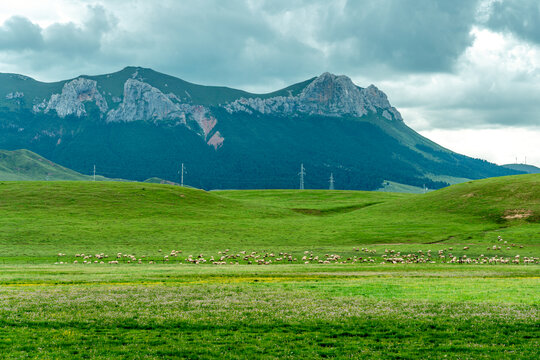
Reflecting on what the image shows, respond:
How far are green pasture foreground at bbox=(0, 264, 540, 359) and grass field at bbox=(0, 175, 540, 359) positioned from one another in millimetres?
110

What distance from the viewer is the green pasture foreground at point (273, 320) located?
69.6 ft

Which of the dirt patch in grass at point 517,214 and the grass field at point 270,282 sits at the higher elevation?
the dirt patch in grass at point 517,214

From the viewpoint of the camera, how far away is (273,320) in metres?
26.1

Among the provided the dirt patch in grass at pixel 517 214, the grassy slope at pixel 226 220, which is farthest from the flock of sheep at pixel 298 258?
the dirt patch in grass at pixel 517 214

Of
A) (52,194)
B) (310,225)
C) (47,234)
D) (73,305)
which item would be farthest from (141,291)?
(52,194)

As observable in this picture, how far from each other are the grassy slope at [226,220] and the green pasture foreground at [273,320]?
135 ft

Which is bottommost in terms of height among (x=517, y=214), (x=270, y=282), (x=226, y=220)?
(x=270, y=282)

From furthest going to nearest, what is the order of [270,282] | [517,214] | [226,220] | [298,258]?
1. [226,220]
2. [517,214]
3. [298,258]
4. [270,282]

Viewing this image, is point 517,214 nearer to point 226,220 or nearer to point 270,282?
point 226,220

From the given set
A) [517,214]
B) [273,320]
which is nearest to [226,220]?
[517,214]

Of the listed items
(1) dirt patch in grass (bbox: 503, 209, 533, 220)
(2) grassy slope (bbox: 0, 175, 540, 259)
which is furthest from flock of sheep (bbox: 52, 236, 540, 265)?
(1) dirt patch in grass (bbox: 503, 209, 533, 220)

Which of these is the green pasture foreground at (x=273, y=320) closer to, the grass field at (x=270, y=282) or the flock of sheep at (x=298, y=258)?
the grass field at (x=270, y=282)

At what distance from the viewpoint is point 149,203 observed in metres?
129

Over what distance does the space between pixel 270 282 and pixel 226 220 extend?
2789 inches
